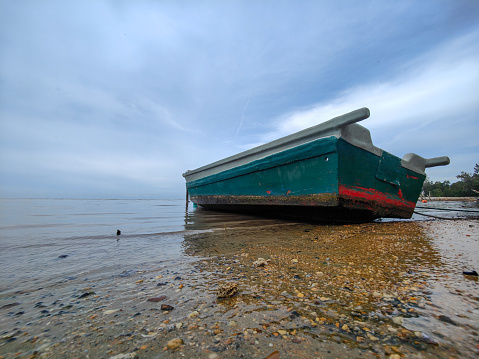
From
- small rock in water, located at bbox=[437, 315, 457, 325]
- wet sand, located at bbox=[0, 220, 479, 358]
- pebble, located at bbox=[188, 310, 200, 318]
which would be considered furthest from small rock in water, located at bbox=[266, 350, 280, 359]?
small rock in water, located at bbox=[437, 315, 457, 325]

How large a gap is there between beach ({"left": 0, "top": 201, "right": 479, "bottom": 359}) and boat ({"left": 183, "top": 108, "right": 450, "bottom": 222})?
2098mm

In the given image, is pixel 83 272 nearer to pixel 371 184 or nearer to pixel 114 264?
pixel 114 264

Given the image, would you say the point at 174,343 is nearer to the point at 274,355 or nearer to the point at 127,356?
the point at 127,356

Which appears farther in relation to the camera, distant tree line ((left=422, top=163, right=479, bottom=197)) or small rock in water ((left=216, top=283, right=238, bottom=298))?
distant tree line ((left=422, top=163, right=479, bottom=197))

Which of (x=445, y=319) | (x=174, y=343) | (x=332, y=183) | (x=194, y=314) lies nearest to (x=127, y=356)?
(x=174, y=343)

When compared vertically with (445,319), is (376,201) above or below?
above

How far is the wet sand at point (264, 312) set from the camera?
36.4 inches

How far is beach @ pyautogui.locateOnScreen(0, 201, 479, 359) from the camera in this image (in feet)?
3.06

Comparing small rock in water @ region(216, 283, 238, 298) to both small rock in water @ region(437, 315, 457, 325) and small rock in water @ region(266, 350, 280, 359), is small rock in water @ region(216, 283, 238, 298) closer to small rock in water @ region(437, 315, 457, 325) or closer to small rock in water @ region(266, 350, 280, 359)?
small rock in water @ region(266, 350, 280, 359)

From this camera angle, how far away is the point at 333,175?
430 cm

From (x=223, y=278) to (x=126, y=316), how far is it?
76cm

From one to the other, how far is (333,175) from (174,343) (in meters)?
4.06

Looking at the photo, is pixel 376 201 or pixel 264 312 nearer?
pixel 264 312

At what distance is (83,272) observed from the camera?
2.13 m
